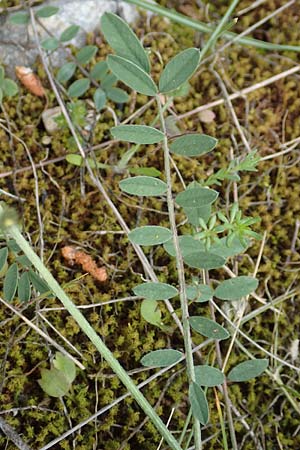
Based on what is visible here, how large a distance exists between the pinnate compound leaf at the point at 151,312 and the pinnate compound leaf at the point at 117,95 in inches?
21.6

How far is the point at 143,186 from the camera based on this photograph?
1208 mm

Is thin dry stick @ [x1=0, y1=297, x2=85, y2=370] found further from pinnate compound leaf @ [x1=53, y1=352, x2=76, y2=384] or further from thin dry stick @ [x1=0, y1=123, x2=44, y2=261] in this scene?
thin dry stick @ [x1=0, y1=123, x2=44, y2=261]

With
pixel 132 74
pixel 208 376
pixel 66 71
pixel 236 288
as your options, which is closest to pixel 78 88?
pixel 66 71

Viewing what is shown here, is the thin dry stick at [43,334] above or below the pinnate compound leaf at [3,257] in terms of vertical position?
below

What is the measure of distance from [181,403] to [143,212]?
49 centimetres

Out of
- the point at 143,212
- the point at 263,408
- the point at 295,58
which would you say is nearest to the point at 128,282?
the point at 143,212

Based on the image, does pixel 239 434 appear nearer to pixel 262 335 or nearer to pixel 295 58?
pixel 262 335

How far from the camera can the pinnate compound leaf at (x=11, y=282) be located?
4.19 ft

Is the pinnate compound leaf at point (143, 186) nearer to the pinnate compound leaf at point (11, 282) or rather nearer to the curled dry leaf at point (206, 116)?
the pinnate compound leaf at point (11, 282)

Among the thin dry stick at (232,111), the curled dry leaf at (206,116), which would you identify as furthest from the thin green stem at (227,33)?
the curled dry leaf at (206,116)

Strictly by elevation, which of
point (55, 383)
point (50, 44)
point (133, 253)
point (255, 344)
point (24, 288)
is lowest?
point (255, 344)

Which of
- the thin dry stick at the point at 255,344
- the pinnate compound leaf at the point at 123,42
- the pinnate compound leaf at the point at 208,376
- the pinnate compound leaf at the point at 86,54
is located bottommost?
the thin dry stick at the point at 255,344

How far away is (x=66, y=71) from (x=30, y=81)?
0.35 ft

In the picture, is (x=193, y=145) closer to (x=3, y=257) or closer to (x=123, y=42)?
(x=123, y=42)
